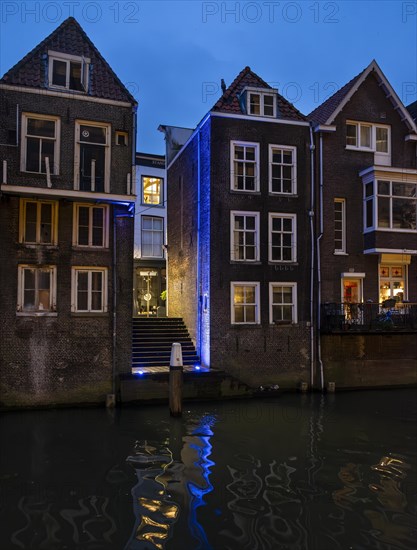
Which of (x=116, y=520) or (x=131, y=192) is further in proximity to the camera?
(x=131, y=192)

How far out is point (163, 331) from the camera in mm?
22391

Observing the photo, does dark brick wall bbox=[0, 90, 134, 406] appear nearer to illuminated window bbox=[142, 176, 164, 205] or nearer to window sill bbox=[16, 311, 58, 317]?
window sill bbox=[16, 311, 58, 317]

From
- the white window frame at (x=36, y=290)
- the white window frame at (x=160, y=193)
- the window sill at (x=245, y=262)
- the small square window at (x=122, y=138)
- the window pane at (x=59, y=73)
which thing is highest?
the window pane at (x=59, y=73)

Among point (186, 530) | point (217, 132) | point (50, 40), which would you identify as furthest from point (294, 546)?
point (50, 40)

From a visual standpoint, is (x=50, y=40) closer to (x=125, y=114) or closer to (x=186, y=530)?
(x=125, y=114)

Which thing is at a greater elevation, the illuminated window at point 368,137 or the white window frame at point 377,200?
the illuminated window at point 368,137

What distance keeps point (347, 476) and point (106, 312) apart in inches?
423

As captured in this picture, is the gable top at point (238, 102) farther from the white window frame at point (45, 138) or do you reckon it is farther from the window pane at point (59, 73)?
the white window frame at point (45, 138)

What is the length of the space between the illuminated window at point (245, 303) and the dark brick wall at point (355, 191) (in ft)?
11.0

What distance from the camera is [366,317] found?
831 inches

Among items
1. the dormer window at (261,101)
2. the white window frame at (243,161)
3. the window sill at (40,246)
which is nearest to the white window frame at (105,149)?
the window sill at (40,246)

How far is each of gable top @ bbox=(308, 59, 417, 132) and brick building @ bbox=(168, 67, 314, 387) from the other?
1.52m

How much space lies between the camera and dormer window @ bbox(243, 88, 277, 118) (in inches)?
836

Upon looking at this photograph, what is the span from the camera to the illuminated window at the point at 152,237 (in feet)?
A: 104
